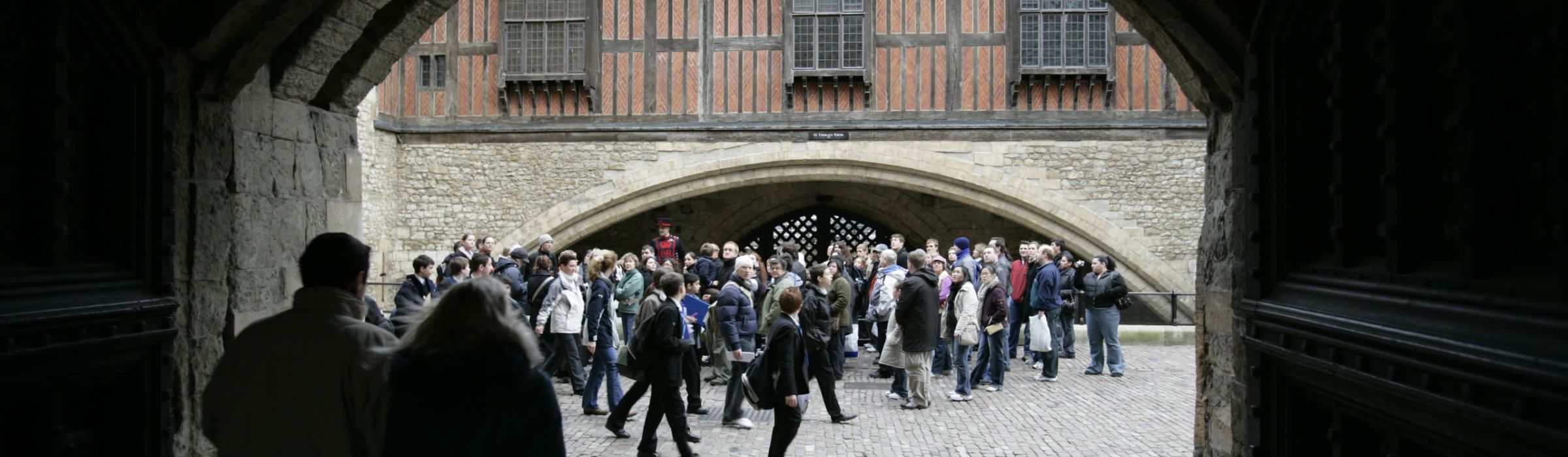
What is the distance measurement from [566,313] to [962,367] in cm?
294

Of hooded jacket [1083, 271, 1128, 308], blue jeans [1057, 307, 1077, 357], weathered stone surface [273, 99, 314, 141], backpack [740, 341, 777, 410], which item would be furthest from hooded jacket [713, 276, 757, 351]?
blue jeans [1057, 307, 1077, 357]

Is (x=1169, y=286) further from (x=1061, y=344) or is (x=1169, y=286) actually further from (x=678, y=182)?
(x=678, y=182)

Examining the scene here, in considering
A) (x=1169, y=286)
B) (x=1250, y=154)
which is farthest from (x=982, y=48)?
(x=1250, y=154)

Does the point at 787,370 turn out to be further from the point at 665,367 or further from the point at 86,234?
the point at 86,234

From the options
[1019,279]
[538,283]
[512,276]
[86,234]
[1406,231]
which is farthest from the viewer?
[1019,279]

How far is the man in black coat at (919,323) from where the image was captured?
7.38 metres

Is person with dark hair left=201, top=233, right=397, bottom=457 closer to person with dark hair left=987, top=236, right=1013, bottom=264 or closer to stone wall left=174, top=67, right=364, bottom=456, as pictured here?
stone wall left=174, top=67, right=364, bottom=456

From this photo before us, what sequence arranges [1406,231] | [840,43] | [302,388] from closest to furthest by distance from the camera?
1. [302,388]
2. [1406,231]
3. [840,43]

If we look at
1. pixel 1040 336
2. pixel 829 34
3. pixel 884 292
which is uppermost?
pixel 829 34

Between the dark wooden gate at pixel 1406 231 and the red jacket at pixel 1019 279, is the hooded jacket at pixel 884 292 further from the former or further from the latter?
the dark wooden gate at pixel 1406 231

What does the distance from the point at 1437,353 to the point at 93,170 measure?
344 cm

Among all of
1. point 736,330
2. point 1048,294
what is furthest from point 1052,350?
point 736,330

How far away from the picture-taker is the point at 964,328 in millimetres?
7883

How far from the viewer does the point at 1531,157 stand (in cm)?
209
